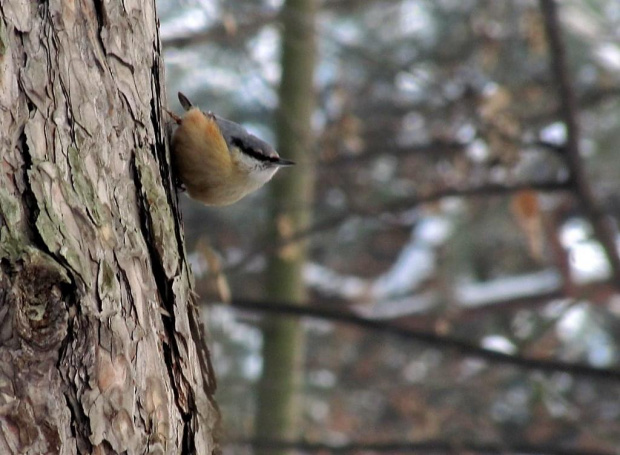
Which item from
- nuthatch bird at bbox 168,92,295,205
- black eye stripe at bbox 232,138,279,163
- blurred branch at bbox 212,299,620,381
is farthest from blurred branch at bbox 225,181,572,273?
black eye stripe at bbox 232,138,279,163

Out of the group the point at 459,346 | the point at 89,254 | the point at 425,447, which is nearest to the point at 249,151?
the point at 89,254

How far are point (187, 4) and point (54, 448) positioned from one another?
129 inches

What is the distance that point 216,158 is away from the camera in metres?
2.47

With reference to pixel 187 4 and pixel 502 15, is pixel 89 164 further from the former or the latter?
pixel 502 15

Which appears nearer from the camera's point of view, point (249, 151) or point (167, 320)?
point (167, 320)

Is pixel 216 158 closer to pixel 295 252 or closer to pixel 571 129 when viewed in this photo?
pixel 571 129

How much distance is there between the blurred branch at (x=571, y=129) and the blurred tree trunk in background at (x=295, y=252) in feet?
6.39

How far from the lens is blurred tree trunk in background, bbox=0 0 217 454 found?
53.4 inches

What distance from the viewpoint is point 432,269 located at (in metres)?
8.13

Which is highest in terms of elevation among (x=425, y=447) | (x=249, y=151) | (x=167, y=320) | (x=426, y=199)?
(x=426, y=199)

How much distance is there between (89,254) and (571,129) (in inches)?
114

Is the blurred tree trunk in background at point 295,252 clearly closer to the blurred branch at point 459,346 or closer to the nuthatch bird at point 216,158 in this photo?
the blurred branch at point 459,346

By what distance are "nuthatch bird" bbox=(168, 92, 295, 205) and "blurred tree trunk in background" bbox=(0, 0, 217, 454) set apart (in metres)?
0.54

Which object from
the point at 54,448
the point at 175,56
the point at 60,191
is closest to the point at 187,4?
the point at 175,56
